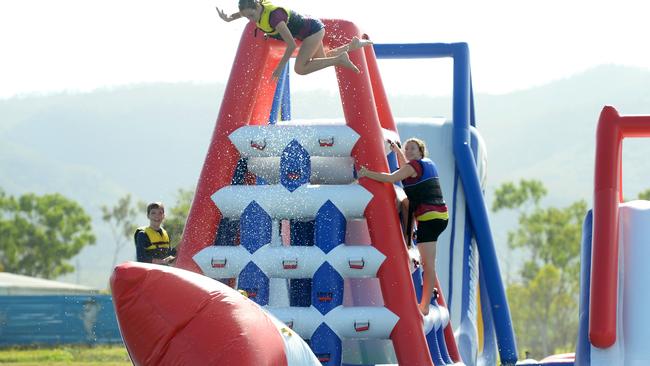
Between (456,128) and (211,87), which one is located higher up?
(211,87)

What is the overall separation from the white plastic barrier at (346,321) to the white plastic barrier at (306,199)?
21.4 inches

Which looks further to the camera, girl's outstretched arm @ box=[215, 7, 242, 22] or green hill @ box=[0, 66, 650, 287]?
green hill @ box=[0, 66, 650, 287]

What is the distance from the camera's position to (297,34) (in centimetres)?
750

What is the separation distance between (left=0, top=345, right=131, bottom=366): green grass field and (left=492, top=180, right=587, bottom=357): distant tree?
22996mm

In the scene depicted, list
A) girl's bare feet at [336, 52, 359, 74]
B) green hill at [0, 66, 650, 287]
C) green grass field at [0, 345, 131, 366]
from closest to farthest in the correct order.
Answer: girl's bare feet at [336, 52, 359, 74] → green grass field at [0, 345, 131, 366] → green hill at [0, 66, 650, 287]

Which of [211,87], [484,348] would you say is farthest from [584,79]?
[484,348]

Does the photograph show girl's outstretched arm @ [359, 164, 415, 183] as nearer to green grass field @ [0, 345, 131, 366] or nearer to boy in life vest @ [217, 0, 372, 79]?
boy in life vest @ [217, 0, 372, 79]

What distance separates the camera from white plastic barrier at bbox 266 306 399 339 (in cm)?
717

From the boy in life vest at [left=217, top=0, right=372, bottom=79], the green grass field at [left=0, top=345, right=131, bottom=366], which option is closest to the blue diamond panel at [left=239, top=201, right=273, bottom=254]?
the boy in life vest at [left=217, top=0, right=372, bottom=79]

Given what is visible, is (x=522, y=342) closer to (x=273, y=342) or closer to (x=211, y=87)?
(x=273, y=342)

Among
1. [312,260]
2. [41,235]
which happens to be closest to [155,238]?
[312,260]

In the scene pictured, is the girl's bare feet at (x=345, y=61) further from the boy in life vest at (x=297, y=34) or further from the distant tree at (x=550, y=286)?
the distant tree at (x=550, y=286)

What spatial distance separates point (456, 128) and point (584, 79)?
17694 cm

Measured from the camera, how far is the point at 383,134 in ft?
25.2
